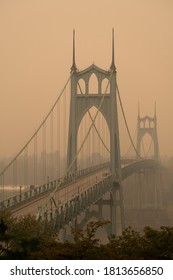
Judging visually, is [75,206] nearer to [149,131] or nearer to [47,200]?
[47,200]

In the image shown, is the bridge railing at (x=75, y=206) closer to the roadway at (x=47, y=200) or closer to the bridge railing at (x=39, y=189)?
the roadway at (x=47, y=200)

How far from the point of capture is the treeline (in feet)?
41.2

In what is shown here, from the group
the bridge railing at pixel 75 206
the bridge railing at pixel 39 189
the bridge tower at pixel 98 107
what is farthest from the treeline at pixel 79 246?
the bridge tower at pixel 98 107

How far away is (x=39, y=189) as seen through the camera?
97.6 ft

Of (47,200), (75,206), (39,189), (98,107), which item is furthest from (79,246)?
(98,107)

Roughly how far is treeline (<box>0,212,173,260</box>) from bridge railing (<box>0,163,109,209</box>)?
24.2 feet

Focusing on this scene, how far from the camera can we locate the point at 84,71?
38.4 m

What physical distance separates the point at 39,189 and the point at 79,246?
16935 mm

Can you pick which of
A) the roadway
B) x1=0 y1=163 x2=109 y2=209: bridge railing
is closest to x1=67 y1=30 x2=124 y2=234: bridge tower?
x1=0 y1=163 x2=109 y2=209: bridge railing

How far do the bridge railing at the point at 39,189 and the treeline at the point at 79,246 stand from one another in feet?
24.2

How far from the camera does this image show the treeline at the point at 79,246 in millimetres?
12570
